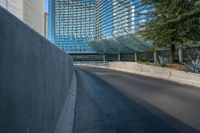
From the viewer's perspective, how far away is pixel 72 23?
11144 centimetres

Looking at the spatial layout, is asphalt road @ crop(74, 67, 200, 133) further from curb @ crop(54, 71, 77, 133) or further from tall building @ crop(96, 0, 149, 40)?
tall building @ crop(96, 0, 149, 40)

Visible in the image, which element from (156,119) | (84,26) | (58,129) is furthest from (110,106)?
(84,26)

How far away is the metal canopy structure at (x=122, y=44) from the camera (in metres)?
63.0

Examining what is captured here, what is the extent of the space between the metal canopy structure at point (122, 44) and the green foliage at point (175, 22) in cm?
3365

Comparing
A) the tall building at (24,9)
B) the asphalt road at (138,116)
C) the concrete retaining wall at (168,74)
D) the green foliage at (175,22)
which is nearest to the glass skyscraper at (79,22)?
the concrete retaining wall at (168,74)

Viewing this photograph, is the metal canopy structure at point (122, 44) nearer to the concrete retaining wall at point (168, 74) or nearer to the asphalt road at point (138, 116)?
the concrete retaining wall at point (168, 74)

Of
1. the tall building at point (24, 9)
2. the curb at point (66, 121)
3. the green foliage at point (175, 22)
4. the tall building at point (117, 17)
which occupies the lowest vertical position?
the curb at point (66, 121)

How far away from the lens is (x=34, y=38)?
12.0 feet

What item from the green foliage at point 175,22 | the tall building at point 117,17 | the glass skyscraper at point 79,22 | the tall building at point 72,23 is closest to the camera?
the green foliage at point 175,22

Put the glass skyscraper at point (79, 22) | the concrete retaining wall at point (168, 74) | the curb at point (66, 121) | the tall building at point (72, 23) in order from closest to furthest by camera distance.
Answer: the curb at point (66, 121)
the concrete retaining wall at point (168, 74)
the glass skyscraper at point (79, 22)
the tall building at point (72, 23)

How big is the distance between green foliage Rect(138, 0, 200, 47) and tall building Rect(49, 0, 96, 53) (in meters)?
81.3

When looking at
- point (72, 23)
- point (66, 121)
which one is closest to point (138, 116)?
point (66, 121)

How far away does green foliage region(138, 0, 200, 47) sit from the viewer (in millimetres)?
22219

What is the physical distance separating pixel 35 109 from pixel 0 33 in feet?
5.55
